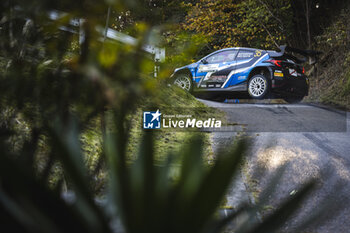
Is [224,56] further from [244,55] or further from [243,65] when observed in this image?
[243,65]

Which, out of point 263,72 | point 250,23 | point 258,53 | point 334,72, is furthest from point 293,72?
point 334,72

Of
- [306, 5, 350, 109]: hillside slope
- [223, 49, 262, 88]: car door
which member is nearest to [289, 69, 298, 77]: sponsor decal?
[223, 49, 262, 88]: car door

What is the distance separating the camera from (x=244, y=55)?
11.3 ft

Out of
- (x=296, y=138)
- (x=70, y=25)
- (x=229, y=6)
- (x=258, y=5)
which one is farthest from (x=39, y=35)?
(x=296, y=138)

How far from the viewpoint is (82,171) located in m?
0.16

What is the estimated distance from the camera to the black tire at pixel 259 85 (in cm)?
357

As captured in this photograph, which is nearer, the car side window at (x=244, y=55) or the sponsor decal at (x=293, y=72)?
the car side window at (x=244, y=55)

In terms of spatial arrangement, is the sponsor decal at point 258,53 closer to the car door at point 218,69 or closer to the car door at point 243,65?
the car door at point 243,65

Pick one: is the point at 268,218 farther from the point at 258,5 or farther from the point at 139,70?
the point at 258,5

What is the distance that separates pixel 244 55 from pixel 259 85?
44 centimetres

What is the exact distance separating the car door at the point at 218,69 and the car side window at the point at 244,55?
9 cm

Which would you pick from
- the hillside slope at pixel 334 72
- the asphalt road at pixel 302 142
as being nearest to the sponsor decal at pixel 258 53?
the asphalt road at pixel 302 142

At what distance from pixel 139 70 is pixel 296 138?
10.5 ft

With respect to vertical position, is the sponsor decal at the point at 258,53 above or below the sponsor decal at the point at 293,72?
above
